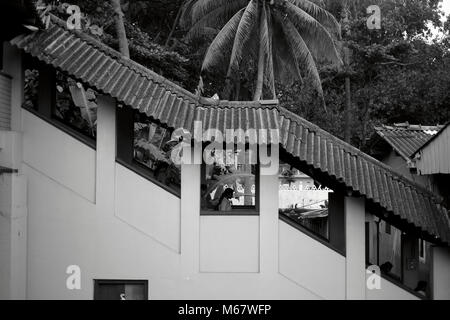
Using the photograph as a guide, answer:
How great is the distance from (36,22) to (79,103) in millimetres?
5130

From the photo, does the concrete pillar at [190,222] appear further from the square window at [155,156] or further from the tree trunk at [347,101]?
the tree trunk at [347,101]

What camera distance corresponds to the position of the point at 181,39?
97.8 feet

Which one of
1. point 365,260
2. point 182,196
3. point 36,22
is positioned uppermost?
point 36,22

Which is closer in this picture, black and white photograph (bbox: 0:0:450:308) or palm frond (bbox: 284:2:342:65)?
black and white photograph (bbox: 0:0:450:308)

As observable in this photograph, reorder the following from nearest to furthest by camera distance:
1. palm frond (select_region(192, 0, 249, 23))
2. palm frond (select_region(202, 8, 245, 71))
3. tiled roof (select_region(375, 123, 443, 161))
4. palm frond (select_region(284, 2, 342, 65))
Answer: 1. tiled roof (select_region(375, 123, 443, 161))
2. palm frond (select_region(202, 8, 245, 71))
3. palm frond (select_region(284, 2, 342, 65))
4. palm frond (select_region(192, 0, 249, 23))

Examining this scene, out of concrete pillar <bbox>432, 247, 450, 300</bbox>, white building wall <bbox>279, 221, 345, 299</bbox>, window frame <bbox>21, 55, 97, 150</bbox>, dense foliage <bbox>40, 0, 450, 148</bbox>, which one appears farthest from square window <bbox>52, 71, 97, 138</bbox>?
dense foliage <bbox>40, 0, 450, 148</bbox>

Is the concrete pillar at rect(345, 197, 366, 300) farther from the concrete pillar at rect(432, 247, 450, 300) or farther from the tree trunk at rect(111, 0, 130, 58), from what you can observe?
the tree trunk at rect(111, 0, 130, 58)

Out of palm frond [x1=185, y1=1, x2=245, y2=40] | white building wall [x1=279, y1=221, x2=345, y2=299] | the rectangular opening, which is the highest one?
palm frond [x1=185, y1=1, x2=245, y2=40]

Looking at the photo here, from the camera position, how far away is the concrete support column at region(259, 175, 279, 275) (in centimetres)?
1217

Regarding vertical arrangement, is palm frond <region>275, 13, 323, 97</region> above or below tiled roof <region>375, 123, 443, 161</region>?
above

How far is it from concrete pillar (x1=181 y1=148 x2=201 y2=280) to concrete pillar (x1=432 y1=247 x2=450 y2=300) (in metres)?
5.14
